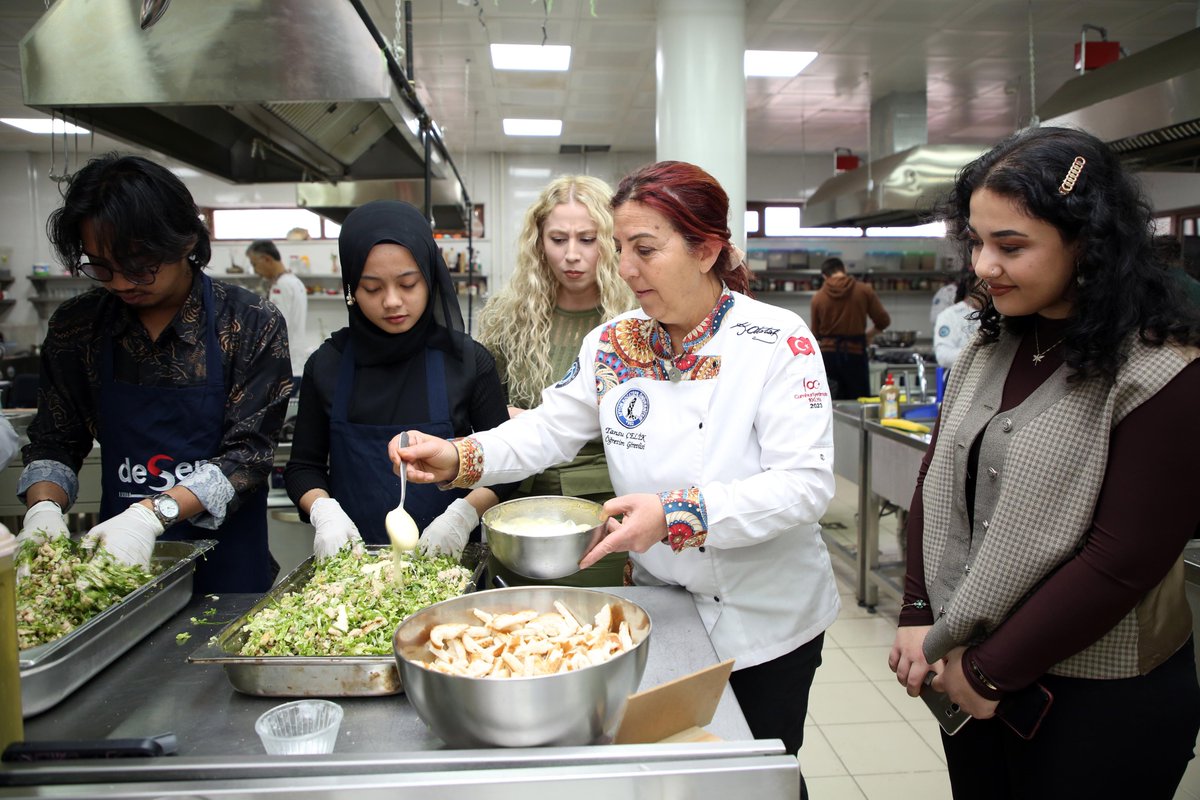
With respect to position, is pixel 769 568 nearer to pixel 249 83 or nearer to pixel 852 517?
pixel 249 83

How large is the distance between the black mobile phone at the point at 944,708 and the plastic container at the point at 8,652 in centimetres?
136

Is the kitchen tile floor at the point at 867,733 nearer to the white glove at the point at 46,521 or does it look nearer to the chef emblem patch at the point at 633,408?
the chef emblem patch at the point at 633,408

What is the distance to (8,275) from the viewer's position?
955 cm

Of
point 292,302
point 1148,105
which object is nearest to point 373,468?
point 1148,105

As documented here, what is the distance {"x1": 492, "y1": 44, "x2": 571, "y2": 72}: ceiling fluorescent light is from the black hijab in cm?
464

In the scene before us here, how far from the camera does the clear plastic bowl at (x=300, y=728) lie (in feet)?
3.07

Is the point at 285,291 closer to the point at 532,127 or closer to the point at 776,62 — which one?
the point at 532,127

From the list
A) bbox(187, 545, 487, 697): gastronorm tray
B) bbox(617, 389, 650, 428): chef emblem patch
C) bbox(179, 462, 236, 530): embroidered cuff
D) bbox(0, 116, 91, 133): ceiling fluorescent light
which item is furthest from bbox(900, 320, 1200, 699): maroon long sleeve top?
bbox(0, 116, 91, 133): ceiling fluorescent light

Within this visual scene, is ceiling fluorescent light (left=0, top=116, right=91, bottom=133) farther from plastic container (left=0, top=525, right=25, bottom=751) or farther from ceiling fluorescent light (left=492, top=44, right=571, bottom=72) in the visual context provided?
plastic container (left=0, top=525, right=25, bottom=751)

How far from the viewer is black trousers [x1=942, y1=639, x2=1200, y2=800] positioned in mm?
1306

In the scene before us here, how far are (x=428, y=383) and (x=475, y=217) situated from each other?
874cm

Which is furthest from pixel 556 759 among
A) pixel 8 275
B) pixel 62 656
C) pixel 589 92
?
pixel 8 275

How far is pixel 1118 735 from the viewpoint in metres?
1.31

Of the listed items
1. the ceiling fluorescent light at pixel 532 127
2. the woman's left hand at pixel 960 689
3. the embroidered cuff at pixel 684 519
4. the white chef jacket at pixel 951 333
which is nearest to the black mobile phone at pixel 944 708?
the woman's left hand at pixel 960 689
